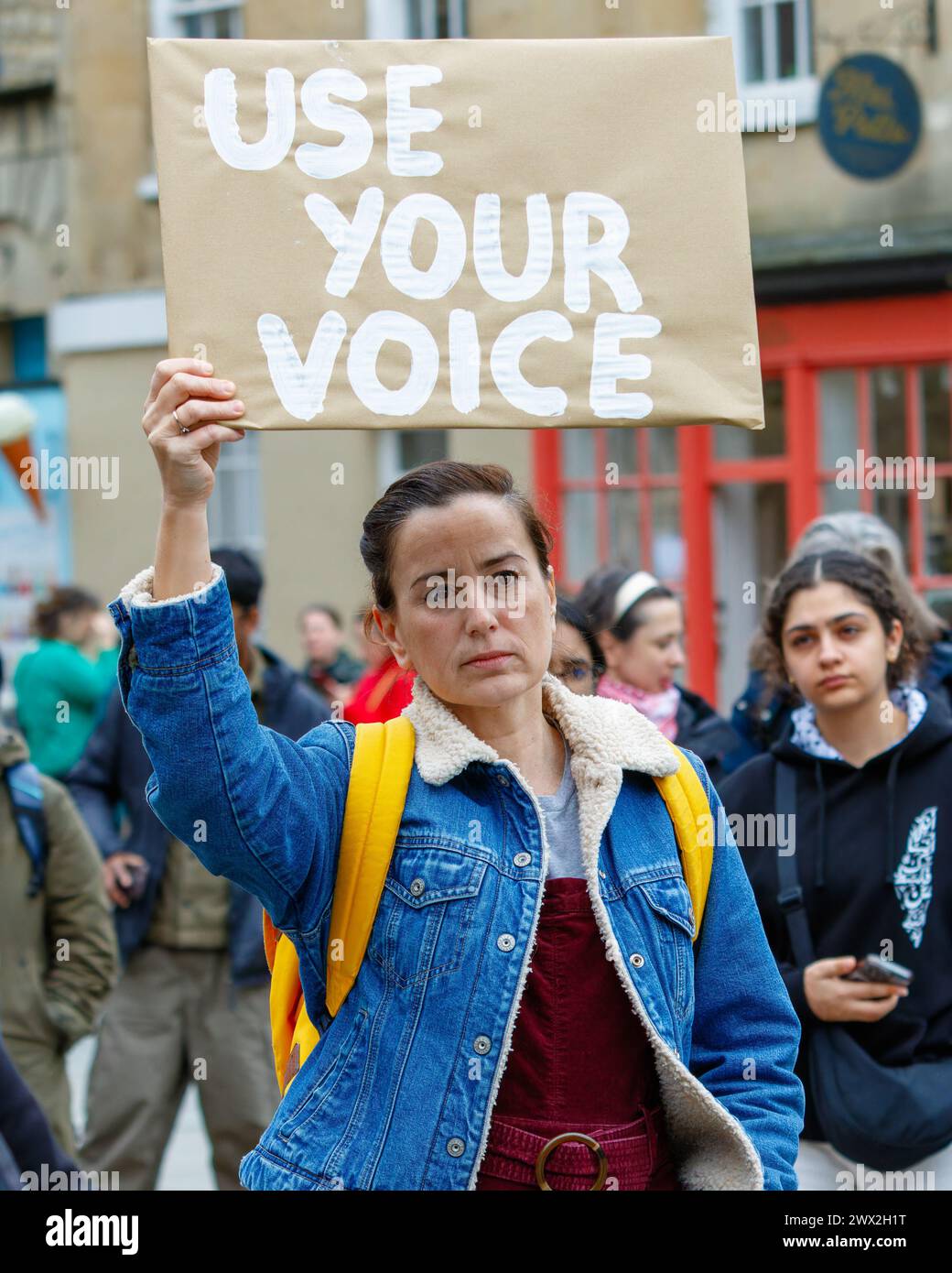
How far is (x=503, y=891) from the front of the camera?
2400 millimetres

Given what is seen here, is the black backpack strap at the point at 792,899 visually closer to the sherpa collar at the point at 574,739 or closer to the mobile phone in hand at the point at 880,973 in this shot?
the mobile phone in hand at the point at 880,973

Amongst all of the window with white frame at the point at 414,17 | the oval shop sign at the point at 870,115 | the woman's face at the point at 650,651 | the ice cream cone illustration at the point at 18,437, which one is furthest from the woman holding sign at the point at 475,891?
the ice cream cone illustration at the point at 18,437

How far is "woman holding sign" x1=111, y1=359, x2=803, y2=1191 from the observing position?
7.49ft

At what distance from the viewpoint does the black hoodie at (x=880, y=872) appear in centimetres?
390

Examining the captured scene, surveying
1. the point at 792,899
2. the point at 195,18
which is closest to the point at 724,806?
the point at 792,899

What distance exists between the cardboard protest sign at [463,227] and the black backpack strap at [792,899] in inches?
65.7

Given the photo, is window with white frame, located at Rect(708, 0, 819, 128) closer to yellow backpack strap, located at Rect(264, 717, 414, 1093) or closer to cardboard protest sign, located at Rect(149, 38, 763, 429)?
cardboard protest sign, located at Rect(149, 38, 763, 429)

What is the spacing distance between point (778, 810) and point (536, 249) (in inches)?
73.5

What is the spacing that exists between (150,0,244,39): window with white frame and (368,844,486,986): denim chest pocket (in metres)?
12.3

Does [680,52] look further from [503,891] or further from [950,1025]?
[950,1025]

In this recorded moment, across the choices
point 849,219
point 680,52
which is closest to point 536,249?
point 680,52

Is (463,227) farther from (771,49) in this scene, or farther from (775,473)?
(771,49)

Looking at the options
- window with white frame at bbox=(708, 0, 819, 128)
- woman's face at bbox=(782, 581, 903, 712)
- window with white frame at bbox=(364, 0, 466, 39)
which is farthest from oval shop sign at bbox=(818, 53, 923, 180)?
woman's face at bbox=(782, 581, 903, 712)

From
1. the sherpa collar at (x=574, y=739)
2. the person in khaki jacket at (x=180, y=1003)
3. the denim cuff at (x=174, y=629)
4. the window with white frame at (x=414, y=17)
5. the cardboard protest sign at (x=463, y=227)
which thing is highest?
the window with white frame at (x=414, y=17)
